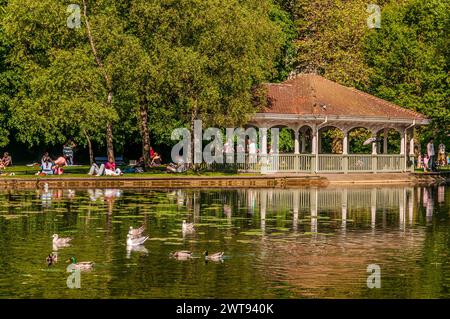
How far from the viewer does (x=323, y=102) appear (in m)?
66.6

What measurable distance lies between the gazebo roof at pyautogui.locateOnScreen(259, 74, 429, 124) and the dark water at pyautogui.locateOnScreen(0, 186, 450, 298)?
645 inches

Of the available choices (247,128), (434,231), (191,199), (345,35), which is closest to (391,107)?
(247,128)

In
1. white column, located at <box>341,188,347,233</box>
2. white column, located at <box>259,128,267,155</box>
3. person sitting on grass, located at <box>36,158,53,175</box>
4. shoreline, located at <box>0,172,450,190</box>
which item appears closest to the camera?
white column, located at <box>341,188,347,233</box>

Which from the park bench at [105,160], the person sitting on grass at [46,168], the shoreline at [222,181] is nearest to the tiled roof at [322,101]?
the shoreline at [222,181]

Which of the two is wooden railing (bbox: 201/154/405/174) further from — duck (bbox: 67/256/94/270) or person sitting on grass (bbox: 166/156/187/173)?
duck (bbox: 67/256/94/270)

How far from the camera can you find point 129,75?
5719 cm

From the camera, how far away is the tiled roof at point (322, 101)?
6494 cm

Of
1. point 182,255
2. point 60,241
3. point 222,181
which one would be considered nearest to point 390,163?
point 222,181

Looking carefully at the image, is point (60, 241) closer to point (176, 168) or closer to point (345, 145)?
point (176, 168)

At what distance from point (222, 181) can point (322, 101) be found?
1257 cm

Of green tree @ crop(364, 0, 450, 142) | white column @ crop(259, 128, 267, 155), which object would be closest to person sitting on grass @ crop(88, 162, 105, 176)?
white column @ crop(259, 128, 267, 155)

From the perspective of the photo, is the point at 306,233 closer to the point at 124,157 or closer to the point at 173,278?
the point at 173,278

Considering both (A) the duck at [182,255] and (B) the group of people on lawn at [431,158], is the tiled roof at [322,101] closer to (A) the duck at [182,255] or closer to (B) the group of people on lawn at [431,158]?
(B) the group of people on lawn at [431,158]

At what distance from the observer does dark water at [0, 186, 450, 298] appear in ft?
73.2
